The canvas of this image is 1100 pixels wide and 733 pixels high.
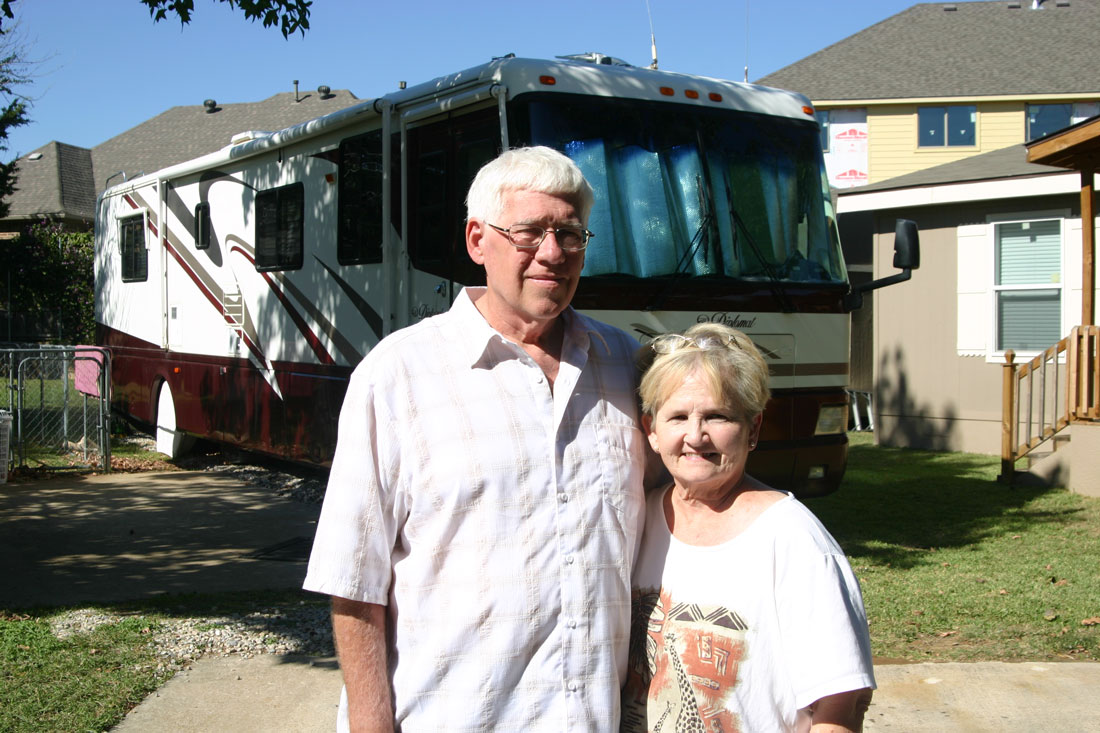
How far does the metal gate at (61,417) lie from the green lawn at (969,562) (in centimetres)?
755

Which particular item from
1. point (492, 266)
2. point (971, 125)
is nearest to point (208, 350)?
point (492, 266)

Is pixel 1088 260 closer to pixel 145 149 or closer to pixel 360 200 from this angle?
pixel 360 200

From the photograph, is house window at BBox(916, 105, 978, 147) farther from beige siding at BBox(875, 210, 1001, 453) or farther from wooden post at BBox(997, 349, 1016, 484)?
wooden post at BBox(997, 349, 1016, 484)

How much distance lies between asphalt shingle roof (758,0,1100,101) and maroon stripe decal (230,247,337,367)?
1930 cm

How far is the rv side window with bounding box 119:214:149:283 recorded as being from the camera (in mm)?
11977

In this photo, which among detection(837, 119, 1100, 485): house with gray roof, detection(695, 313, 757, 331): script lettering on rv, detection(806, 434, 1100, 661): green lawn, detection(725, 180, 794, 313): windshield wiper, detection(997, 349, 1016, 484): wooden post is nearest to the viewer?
detection(806, 434, 1100, 661): green lawn

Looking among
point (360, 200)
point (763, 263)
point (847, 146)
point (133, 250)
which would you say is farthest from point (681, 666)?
point (847, 146)

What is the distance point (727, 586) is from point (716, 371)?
0.46m

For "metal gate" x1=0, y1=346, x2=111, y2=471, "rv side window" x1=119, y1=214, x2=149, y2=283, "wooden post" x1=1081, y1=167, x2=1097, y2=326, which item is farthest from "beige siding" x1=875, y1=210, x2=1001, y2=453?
"metal gate" x1=0, y1=346, x2=111, y2=471

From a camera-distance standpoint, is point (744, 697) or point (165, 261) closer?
point (744, 697)

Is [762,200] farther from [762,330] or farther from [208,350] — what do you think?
[208,350]

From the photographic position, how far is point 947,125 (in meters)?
24.7

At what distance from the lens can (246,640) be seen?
5.25m

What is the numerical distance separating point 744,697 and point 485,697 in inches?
20.4
